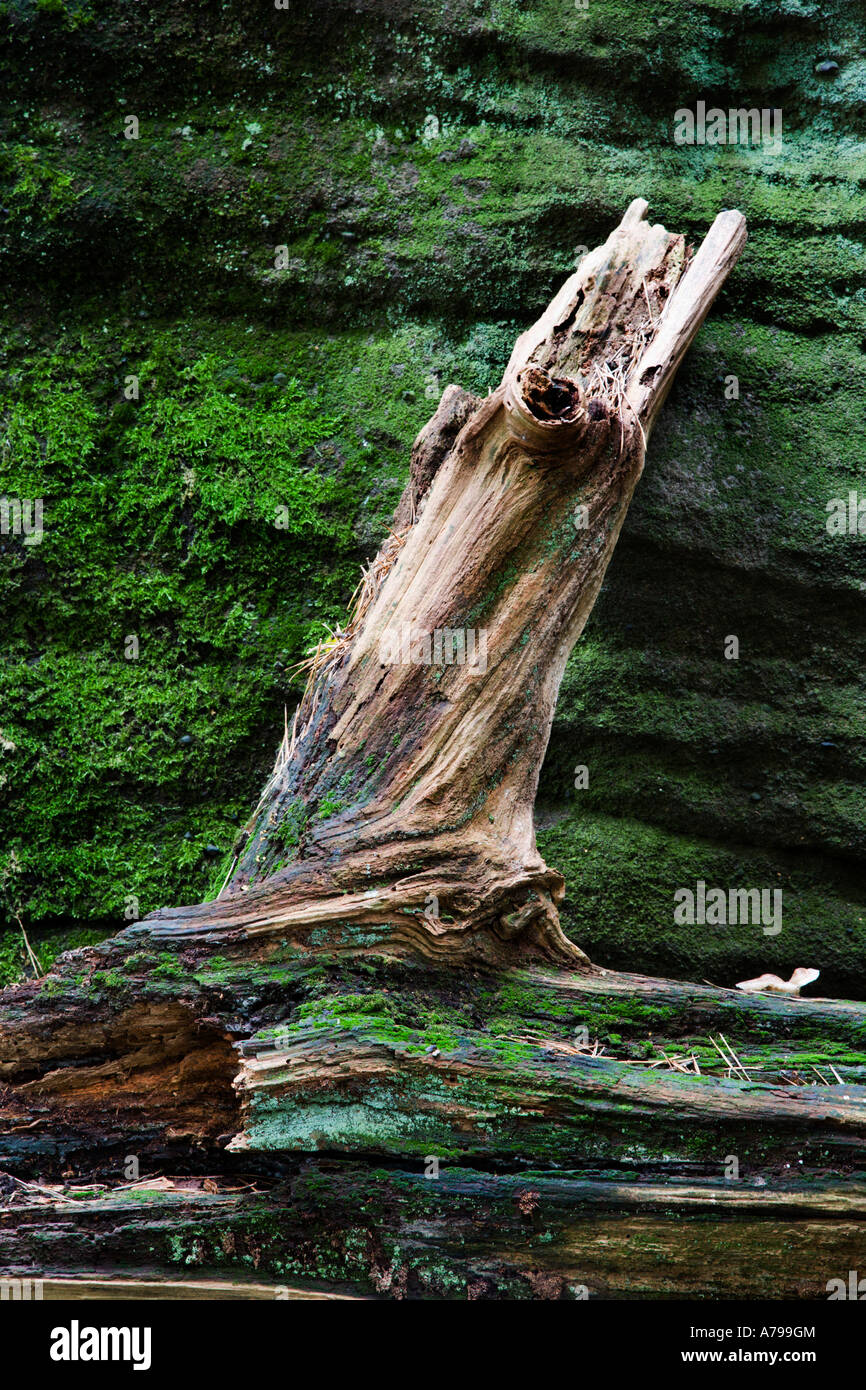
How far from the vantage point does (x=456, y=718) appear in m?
3.16

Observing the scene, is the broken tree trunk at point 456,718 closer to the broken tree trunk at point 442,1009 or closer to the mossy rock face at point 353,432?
the broken tree trunk at point 442,1009

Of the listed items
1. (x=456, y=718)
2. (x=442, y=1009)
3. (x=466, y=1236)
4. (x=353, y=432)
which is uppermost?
(x=353, y=432)

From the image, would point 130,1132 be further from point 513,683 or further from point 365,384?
point 365,384

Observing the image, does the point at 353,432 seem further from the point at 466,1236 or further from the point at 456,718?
the point at 466,1236

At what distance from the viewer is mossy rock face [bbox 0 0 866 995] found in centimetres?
463

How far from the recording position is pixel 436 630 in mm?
3219

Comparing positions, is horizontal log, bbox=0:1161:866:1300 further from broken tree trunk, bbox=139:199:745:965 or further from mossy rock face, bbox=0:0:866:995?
mossy rock face, bbox=0:0:866:995

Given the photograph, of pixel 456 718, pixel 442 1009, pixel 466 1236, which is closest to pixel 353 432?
pixel 456 718

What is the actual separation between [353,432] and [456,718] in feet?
7.23

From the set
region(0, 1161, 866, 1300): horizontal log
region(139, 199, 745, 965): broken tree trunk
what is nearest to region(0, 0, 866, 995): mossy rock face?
region(139, 199, 745, 965): broken tree trunk

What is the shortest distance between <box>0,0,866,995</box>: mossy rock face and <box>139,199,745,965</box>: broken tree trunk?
4.27 ft

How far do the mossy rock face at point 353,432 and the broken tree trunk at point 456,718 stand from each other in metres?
1.30

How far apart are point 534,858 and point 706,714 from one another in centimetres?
196

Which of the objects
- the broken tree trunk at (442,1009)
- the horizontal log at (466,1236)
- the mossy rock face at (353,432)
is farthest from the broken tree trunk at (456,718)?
the mossy rock face at (353,432)
